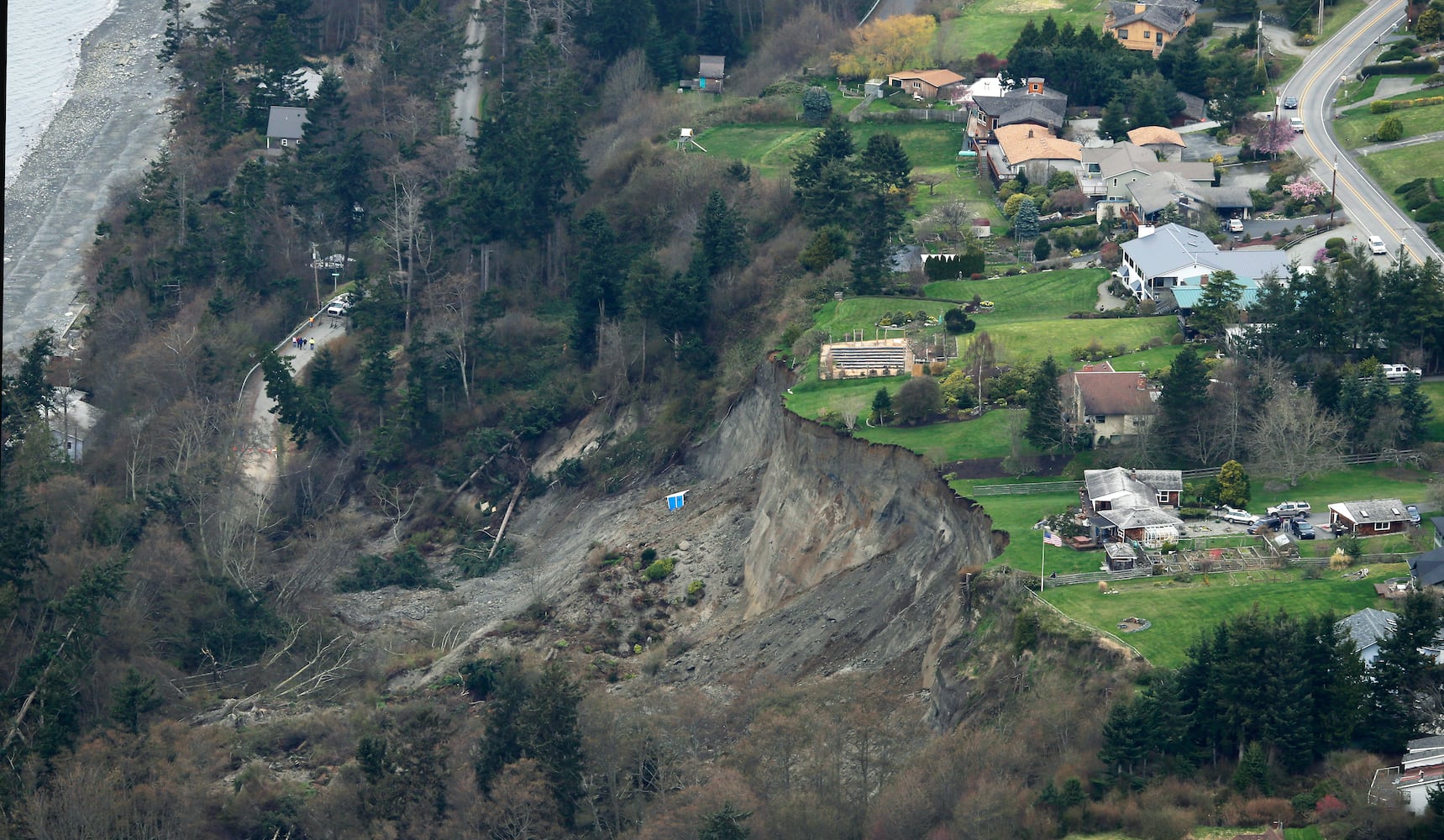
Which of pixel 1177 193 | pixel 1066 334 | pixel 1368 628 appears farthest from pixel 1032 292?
pixel 1368 628

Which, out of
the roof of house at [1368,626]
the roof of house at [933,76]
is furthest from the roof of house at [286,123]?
the roof of house at [1368,626]

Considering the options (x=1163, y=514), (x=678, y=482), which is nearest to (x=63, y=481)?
(x=678, y=482)

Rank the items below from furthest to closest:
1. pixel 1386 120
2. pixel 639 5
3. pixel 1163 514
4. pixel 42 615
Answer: pixel 639 5 → pixel 1386 120 → pixel 42 615 → pixel 1163 514

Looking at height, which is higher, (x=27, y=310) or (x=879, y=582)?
(x=879, y=582)

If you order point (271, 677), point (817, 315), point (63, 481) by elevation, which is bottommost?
point (271, 677)

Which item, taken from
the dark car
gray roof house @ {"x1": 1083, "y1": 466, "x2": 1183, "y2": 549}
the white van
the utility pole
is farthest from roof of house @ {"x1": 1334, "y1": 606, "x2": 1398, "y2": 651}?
the utility pole

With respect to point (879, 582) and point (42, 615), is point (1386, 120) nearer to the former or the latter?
point (879, 582)

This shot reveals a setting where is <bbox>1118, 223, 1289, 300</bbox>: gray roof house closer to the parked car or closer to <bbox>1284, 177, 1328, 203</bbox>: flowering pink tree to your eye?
<bbox>1284, 177, 1328, 203</bbox>: flowering pink tree
